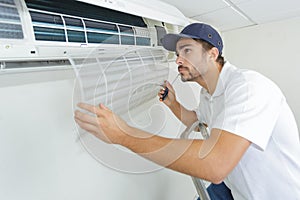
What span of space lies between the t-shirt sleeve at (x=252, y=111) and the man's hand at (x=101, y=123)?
1.16 feet

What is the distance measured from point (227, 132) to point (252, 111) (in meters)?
0.13

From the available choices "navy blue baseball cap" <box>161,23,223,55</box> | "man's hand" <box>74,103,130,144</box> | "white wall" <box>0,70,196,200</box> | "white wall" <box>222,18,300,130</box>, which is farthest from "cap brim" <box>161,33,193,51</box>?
"white wall" <box>222,18,300,130</box>

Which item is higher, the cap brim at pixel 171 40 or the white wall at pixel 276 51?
the cap brim at pixel 171 40

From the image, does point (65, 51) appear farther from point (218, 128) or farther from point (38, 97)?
point (218, 128)

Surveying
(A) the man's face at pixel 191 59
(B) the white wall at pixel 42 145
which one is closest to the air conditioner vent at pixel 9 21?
(B) the white wall at pixel 42 145

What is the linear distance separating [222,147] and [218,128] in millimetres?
82

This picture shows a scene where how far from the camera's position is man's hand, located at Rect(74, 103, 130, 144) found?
1.92 ft

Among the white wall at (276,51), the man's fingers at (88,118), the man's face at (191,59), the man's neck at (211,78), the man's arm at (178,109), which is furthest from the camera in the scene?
the white wall at (276,51)

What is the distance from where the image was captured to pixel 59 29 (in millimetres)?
792

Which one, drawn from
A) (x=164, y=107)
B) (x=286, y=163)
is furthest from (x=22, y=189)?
(x=286, y=163)

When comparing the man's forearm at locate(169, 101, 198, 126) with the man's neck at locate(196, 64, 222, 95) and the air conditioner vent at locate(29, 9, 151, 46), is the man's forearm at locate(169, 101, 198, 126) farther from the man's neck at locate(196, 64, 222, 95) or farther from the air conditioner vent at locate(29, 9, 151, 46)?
the air conditioner vent at locate(29, 9, 151, 46)

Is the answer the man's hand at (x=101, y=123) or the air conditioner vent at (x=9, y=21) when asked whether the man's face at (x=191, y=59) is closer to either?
the man's hand at (x=101, y=123)

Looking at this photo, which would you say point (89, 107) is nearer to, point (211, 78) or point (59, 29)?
point (59, 29)

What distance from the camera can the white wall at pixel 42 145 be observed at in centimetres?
73
